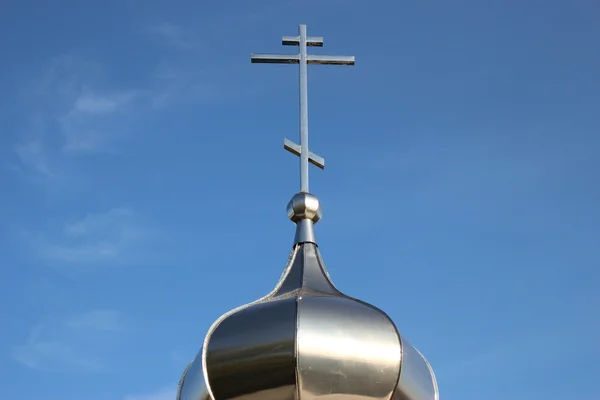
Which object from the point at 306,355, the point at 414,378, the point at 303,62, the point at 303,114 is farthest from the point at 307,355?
the point at 303,62

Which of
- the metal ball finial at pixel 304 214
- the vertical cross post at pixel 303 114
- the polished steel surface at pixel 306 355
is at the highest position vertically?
the vertical cross post at pixel 303 114

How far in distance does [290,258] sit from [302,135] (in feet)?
5.76

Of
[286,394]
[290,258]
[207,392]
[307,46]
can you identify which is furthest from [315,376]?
[307,46]

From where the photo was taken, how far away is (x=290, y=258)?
14977 millimetres

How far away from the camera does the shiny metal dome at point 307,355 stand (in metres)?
13.1

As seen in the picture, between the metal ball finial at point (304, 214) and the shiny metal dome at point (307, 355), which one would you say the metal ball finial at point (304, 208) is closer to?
the metal ball finial at point (304, 214)

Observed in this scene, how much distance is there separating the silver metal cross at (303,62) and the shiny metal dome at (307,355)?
2137mm

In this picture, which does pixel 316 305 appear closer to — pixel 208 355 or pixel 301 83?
pixel 208 355

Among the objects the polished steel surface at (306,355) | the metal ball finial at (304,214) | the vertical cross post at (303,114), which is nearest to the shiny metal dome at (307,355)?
the polished steel surface at (306,355)

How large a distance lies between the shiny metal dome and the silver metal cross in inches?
84.1

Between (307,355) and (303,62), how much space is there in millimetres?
4656

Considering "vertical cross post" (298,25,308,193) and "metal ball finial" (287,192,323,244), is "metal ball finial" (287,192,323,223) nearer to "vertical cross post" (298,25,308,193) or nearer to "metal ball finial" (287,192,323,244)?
"metal ball finial" (287,192,323,244)

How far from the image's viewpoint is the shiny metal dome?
516 inches

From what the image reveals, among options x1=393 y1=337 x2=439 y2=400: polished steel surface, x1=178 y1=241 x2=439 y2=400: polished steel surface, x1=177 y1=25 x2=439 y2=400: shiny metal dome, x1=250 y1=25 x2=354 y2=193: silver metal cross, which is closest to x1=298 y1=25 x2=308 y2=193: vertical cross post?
x1=250 y1=25 x2=354 y2=193: silver metal cross
